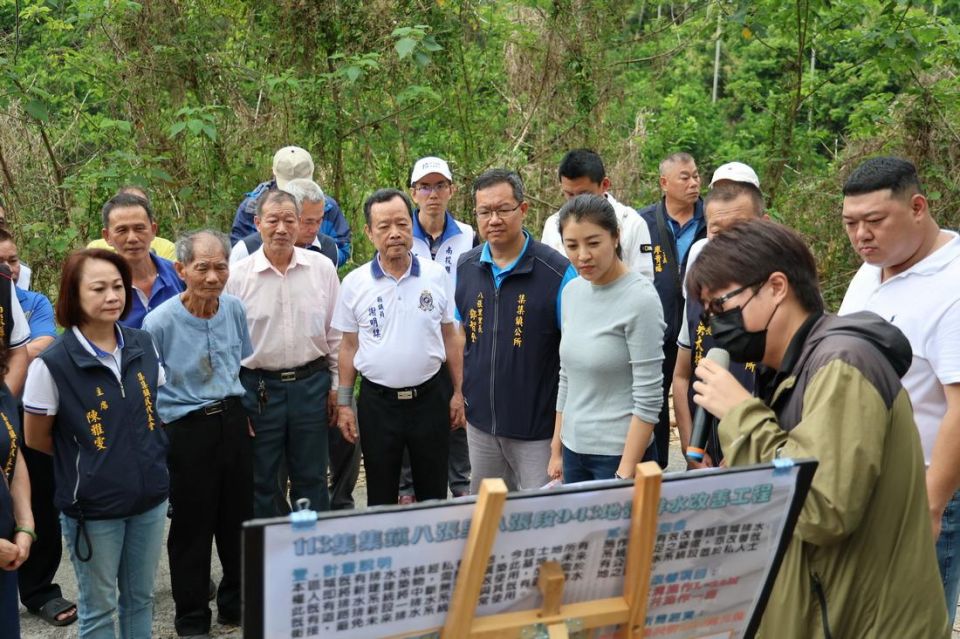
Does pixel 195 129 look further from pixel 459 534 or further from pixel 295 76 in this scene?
pixel 459 534

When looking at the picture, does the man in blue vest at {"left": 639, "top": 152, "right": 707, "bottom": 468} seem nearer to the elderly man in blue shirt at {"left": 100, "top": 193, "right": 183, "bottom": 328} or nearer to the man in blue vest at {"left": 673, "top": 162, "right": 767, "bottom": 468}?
the man in blue vest at {"left": 673, "top": 162, "right": 767, "bottom": 468}

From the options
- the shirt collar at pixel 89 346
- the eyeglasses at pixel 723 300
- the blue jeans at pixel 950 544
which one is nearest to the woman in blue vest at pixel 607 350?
the blue jeans at pixel 950 544

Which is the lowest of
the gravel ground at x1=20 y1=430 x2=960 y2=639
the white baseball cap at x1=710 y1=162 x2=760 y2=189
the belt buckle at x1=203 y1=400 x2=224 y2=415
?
the gravel ground at x1=20 y1=430 x2=960 y2=639

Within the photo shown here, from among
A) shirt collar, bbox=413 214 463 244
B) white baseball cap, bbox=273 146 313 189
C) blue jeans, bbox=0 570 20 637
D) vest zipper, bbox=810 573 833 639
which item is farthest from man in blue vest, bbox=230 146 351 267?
vest zipper, bbox=810 573 833 639

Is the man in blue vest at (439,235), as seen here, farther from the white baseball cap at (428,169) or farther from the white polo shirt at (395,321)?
the white polo shirt at (395,321)

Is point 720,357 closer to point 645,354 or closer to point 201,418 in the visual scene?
point 645,354

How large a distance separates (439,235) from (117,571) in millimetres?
2902

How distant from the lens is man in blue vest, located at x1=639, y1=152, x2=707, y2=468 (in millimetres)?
5340

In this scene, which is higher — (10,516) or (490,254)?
(490,254)

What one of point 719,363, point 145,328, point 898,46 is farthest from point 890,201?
point 898,46

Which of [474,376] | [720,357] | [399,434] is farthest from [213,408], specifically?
[720,357]

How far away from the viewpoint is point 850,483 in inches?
80.0

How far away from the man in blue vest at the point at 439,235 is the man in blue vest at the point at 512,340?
1212 millimetres

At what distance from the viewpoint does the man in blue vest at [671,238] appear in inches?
210
